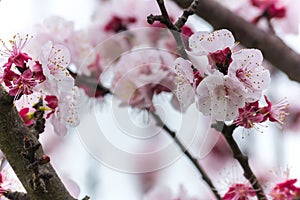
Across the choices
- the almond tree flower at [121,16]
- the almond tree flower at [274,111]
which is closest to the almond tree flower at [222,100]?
the almond tree flower at [274,111]

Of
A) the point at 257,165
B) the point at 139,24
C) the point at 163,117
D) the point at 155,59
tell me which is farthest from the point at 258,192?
the point at 257,165

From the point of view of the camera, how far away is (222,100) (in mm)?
1121

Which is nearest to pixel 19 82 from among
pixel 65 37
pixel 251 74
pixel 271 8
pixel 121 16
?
pixel 251 74

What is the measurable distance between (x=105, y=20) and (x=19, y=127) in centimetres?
89

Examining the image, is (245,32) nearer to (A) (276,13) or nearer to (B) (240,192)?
(A) (276,13)

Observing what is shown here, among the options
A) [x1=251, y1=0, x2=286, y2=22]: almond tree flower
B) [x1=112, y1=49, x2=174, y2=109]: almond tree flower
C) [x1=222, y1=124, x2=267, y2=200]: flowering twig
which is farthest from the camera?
[x1=251, y1=0, x2=286, y2=22]: almond tree flower

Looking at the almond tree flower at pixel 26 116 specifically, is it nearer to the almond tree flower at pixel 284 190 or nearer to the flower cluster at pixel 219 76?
the flower cluster at pixel 219 76

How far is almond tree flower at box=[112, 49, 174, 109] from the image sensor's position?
148 cm

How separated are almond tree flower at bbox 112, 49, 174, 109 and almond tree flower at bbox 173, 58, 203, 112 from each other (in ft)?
1.01

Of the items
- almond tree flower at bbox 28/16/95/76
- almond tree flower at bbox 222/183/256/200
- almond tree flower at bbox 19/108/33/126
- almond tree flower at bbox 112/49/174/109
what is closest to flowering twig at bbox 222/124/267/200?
almond tree flower at bbox 222/183/256/200

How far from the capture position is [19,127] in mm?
1116

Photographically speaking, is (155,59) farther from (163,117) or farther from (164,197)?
(164,197)

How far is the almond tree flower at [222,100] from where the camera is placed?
1.09 metres

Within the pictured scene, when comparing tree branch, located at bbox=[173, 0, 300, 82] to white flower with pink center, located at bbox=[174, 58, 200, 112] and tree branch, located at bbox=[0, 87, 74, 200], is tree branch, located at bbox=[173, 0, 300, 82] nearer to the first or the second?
white flower with pink center, located at bbox=[174, 58, 200, 112]
